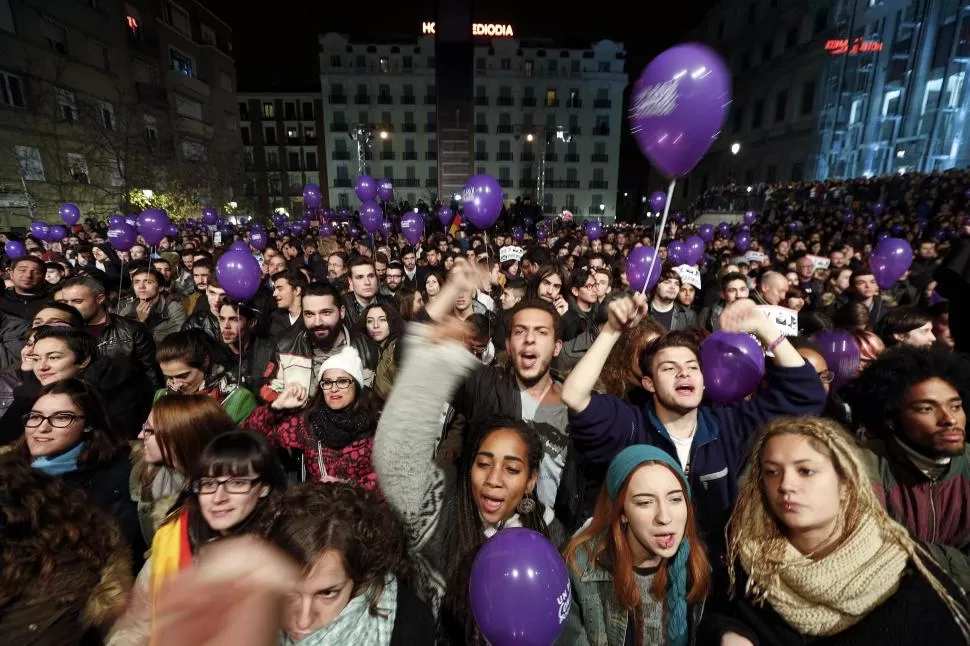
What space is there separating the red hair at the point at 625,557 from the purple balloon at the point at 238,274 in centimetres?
344

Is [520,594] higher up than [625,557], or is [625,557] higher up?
[520,594]

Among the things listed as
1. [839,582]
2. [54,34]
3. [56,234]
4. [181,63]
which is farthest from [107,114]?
[839,582]

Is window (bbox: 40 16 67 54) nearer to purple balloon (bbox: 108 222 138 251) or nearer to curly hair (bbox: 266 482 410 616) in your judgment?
purple balloon (bbox: 108 222 138 251)

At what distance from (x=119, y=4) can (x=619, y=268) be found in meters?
35.5

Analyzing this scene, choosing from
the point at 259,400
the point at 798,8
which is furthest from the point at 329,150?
the point at 259,400

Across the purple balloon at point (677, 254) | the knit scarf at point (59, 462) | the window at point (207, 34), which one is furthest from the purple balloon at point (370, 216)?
the window at point (207, 34)

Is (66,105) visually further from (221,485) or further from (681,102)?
(681,102)

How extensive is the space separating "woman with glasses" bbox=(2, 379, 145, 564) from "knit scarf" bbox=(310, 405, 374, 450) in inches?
33.3

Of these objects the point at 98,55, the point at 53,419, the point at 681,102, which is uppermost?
the point at 98,55

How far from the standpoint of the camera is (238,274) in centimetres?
391

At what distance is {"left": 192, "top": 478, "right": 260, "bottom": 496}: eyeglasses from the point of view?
172cm

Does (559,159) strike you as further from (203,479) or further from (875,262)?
(203,479)

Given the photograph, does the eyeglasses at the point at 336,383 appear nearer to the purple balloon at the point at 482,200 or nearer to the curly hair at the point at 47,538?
the curly hair at the point at 47,538

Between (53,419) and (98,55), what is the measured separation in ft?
113
